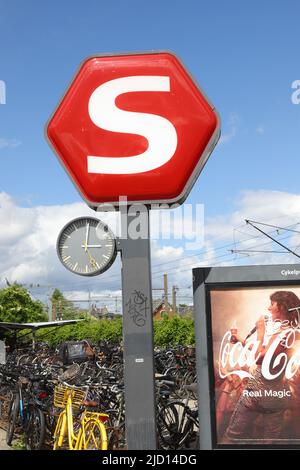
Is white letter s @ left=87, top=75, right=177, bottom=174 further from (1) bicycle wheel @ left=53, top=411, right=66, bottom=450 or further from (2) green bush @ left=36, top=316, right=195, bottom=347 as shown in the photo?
(2) green bush @ left=36, top=316, right=195, bottom=347

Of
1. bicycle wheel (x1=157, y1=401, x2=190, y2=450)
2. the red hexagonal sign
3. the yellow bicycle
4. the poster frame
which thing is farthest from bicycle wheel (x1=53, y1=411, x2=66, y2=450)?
the red hexagonal sign

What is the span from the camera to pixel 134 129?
5.00 meters

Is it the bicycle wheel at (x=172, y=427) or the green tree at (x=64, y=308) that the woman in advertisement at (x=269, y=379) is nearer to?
the bicycle wheel at (x=172, y=427)

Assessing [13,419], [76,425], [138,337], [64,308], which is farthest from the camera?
[64,308]

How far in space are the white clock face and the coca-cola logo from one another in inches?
69.1

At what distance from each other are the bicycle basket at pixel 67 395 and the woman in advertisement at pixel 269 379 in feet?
7.09

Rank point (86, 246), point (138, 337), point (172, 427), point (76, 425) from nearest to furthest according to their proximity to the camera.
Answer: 1. point (138, 337)
2. point (86, 246)
3. point (76, 425)
4. point (172, 427)

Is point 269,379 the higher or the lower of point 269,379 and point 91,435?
the higher

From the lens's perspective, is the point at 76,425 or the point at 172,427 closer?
the point at 76,425

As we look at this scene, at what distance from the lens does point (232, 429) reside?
19.0 ft

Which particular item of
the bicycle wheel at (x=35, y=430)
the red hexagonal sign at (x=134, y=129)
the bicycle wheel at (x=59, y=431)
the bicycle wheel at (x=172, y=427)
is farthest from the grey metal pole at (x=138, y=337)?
the bicycle wheel at (x=35, y=430)

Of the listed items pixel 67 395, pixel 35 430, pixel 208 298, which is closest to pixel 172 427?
pixel 67 395

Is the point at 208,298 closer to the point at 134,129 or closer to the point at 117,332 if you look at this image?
the point at 134,129

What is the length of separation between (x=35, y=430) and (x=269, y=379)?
3.54m
